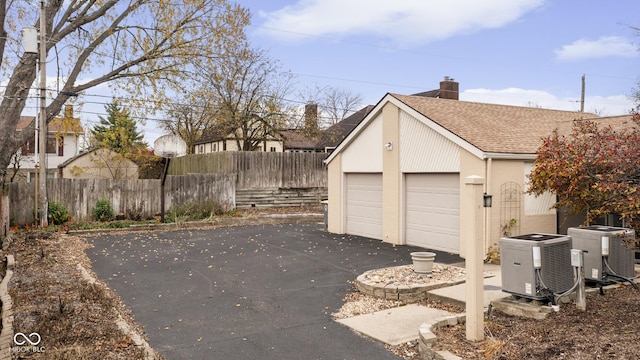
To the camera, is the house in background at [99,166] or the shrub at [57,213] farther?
the house in background at [99,166]

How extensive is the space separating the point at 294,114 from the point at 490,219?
1967 centimetres

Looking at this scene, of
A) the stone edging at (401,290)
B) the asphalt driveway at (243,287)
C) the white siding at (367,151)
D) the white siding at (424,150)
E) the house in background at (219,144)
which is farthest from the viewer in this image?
the house in background at (219,144)

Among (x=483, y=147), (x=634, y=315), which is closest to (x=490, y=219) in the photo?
(x=483, y=147)

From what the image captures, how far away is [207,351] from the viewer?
5.81 meters

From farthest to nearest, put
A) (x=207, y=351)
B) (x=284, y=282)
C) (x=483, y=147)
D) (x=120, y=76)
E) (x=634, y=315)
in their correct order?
(x=120, y=76) < (x=483, y=147) < (x=284, y=282) < (x=634, y=315) < (x=207, y=351)

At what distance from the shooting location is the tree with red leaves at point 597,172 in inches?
218

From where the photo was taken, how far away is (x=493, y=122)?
1439 cm

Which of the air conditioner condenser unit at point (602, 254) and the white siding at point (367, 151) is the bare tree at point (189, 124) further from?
the air conditioner condenser unit at point (602, 254)

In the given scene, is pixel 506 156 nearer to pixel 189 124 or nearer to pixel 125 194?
pixel 125 194

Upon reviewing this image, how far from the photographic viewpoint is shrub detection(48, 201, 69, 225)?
57.9 ft

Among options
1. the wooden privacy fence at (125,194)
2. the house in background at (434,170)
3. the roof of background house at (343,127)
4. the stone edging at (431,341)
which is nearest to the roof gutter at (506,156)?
the house in background at (434,170)

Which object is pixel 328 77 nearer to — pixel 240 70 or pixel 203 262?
pixel 240 70

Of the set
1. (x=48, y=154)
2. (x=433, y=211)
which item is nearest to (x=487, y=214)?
(x=433, y=211)

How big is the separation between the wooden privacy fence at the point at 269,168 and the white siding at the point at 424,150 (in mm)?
10031
